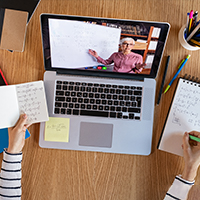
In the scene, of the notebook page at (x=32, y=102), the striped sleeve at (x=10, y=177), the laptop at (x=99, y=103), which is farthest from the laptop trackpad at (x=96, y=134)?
the striped sleeve at (x=10, y=177)

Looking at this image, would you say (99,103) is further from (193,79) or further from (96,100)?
(193,79)

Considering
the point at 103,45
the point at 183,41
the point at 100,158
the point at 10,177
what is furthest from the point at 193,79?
the point at 10,177

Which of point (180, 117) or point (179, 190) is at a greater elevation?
point (180, 117)

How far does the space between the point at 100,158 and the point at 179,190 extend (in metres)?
0.34

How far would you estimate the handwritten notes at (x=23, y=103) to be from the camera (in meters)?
0.82

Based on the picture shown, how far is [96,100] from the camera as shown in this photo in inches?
33.2

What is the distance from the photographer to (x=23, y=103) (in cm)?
82

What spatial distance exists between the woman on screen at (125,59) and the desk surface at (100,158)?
0.13m

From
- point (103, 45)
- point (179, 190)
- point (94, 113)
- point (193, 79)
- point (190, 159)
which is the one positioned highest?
point (103, 45)

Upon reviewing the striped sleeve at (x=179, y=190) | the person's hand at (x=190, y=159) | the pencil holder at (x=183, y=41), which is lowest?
the striped sleeve at (x=179, y=190)

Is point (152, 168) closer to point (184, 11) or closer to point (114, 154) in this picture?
point (114, 154)

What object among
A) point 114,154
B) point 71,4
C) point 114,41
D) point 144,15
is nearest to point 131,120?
point 114,154

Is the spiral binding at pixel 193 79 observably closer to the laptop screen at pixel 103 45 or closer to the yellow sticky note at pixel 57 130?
the laptop screen at pixel 103 45

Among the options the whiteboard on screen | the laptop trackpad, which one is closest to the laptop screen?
the whiteboard on screen
